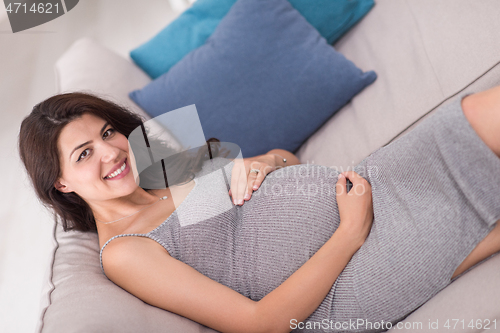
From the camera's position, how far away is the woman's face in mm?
1034

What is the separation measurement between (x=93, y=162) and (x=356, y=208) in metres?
0.78

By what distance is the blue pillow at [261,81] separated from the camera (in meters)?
1.43

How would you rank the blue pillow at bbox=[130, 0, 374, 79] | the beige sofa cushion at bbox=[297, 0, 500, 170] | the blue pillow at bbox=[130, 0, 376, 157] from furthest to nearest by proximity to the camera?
the blue pillow at bbox=[130, 0, 374, 79]
the blue pillow at bbox=[130, 0, 376, 157]
the beige sofa cushion at bbox=[297, 0, 500, 170]

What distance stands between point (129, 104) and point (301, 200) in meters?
0.91

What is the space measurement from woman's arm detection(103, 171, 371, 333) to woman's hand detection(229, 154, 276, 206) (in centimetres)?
29

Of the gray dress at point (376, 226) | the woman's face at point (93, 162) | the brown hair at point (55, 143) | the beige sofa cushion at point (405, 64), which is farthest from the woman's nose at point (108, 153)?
the beige sofa cushion at point (405, 64)

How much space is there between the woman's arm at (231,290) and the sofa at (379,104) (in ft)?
0.16

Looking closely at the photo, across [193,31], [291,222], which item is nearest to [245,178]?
[291,222]

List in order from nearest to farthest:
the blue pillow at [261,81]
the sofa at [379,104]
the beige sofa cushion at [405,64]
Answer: the sofa at [379,104], the beige sofa cushion at [405,64], the blue pillow at [261,81]

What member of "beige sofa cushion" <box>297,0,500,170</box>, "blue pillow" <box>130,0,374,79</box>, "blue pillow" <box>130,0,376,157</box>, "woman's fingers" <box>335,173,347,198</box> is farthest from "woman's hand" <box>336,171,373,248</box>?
"blue pillow" <box>130,0,374,79</box>

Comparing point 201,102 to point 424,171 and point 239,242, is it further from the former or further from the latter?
point 424,171

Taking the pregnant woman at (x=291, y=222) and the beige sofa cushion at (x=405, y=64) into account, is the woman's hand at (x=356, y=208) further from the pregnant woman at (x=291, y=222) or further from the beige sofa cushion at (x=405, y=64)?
the beige sofa cushion at (x=405, y=64)

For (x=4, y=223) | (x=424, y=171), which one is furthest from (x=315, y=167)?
(x=4, y=223)

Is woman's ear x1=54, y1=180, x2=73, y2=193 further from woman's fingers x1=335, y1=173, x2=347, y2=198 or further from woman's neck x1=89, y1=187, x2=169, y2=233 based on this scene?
woman's fingers x1=335, y1=173, x2=347, y2=198
